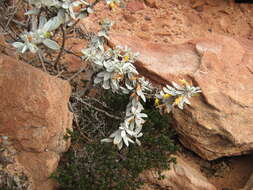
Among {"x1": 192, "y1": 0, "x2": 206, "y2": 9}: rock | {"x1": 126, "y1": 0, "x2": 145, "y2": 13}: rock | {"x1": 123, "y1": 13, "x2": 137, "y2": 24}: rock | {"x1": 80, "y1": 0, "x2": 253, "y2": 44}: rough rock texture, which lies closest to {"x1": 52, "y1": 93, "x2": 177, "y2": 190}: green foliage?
{"x1": 80, "y1": 0, "x2": 253, "y2": 44}: rough rock texture

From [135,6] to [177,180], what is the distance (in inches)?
86.0

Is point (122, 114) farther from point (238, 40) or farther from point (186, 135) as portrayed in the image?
point (238, 40)

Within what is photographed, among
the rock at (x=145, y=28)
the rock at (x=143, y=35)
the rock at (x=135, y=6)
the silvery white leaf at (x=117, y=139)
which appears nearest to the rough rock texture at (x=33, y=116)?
the silvery white leaf at (x=117, y=139)

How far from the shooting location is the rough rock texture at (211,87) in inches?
134

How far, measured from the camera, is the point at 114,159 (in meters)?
3.12

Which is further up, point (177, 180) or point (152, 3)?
point (152, 3)

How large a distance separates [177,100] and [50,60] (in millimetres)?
1373

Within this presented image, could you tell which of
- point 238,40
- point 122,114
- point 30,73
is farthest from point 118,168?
point 238,40

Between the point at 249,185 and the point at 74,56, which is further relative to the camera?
the point at 74,56

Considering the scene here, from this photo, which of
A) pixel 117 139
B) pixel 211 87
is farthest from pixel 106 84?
pixel 211 87

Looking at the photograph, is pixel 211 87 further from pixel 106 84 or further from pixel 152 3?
pixel 152 3

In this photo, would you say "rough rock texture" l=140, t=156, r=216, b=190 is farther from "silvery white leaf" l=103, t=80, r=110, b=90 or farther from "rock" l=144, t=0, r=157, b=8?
"rock" l=144, t=0, r=157, b=8

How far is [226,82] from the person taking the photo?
11.5ft

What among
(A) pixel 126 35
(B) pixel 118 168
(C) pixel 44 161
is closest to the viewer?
(C) pixel 44 161
